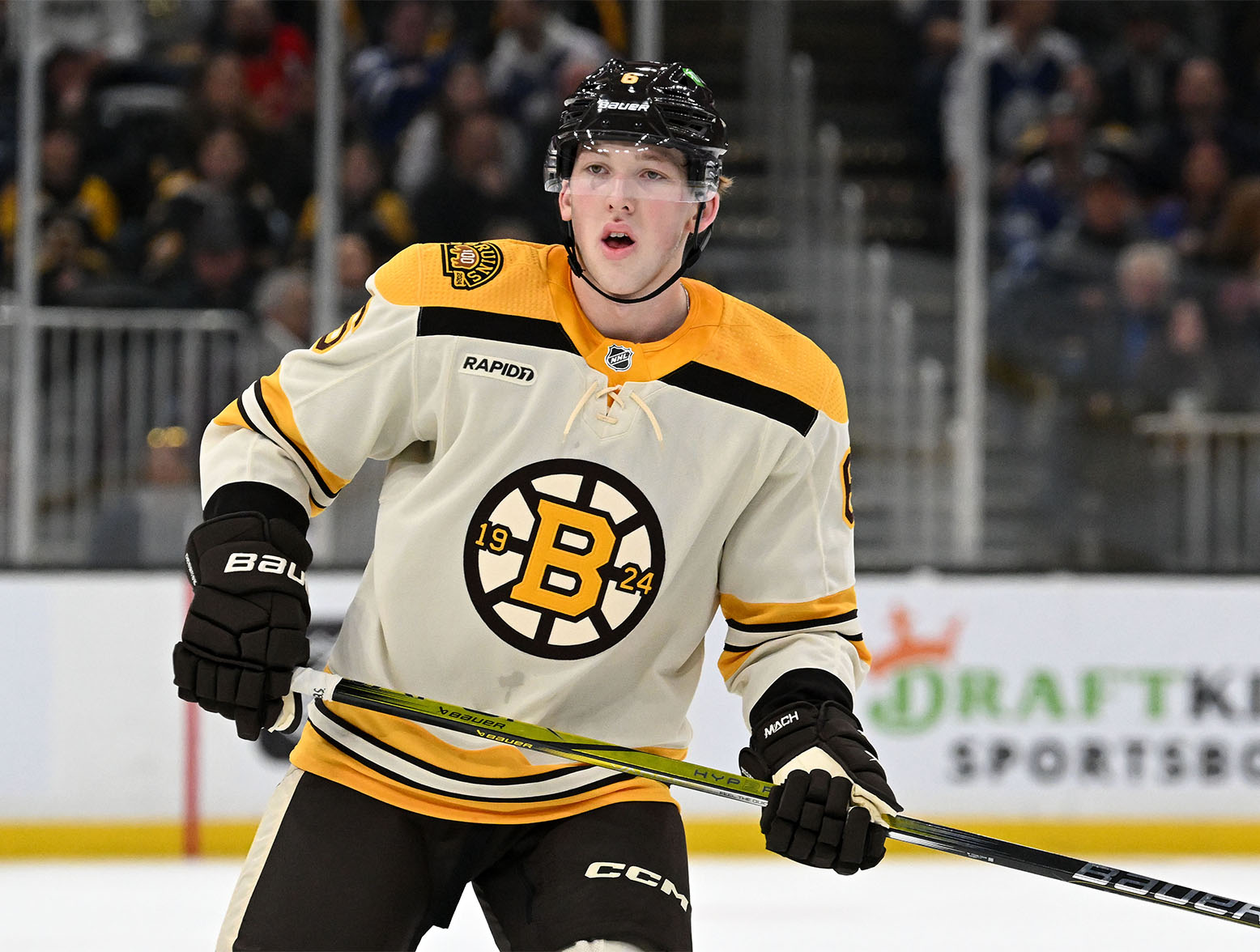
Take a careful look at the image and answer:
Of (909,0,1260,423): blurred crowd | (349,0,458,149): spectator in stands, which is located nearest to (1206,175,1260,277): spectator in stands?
(909,0,1260,423): blurred crowd

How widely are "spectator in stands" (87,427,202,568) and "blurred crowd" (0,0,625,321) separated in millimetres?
634

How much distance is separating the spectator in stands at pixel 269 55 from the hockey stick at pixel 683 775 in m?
4.64

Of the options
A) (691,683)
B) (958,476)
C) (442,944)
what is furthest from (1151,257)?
(691,683)

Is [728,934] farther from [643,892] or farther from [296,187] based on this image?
[296,187]

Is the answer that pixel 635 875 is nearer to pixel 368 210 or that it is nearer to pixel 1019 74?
pixel 368 210

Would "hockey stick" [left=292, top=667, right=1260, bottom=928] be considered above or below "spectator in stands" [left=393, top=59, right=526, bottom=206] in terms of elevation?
below

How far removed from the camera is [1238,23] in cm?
697

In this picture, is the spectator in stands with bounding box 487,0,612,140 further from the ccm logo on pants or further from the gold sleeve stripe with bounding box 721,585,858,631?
the ccm logo on pants

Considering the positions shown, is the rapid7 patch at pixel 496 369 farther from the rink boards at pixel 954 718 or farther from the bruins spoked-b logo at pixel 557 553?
the rink boards at pixel 954 718

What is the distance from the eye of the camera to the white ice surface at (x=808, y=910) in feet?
12.1

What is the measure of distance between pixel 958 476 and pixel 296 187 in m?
2.61

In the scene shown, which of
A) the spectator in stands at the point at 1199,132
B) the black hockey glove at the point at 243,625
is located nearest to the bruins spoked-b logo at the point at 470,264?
the black hockey glove at the point at 243,625

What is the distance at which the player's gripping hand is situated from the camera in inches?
76.1

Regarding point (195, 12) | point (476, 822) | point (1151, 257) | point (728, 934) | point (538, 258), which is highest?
point (195, 12)
